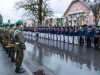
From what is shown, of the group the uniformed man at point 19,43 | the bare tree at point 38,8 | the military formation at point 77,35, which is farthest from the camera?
the bare tree at point 38,8

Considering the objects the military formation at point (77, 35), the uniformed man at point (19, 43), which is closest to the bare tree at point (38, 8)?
the military formation at point (77, 35)

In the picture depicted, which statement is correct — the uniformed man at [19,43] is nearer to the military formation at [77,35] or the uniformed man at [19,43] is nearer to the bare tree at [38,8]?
the military formation at [77,35]

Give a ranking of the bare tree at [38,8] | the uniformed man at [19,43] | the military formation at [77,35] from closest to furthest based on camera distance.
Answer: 1. the uniformed man at [19,43]
2. the military formation at [77,35]
3. the bare tree at [38,8]

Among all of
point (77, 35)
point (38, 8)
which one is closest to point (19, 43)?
point (77, 35)

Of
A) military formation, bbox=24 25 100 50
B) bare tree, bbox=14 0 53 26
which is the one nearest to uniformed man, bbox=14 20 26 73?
military formation, bbox=24 25 100 50

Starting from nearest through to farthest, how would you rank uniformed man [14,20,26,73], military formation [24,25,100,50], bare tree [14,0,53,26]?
uniformed man [14,20,26,73] < military formation [24,25,100,50] < bare tree [14,0,53,26]

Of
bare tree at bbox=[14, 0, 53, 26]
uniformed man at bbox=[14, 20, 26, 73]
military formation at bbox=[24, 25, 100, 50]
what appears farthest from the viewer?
bare tree at bbox=[14, 0, 53, 26]

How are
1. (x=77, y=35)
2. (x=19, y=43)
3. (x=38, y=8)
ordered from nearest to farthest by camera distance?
(x=19, y=43) < (x=77, y=35) < (x=38, y=8)

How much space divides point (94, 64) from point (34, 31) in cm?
2328

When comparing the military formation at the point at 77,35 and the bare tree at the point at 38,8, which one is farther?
the bare tree at the point at 38,8

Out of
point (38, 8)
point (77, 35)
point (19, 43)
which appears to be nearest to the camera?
point (19, 43)

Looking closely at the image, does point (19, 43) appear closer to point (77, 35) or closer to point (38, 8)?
point (77, 35)

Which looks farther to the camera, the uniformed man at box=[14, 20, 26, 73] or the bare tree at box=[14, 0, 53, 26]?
the bare tree at box=[14, 0, 53, 26]

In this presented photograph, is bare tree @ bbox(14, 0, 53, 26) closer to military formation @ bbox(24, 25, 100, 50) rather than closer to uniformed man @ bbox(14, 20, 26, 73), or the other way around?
military formation @ bbox(24, 25, 100, 50)
